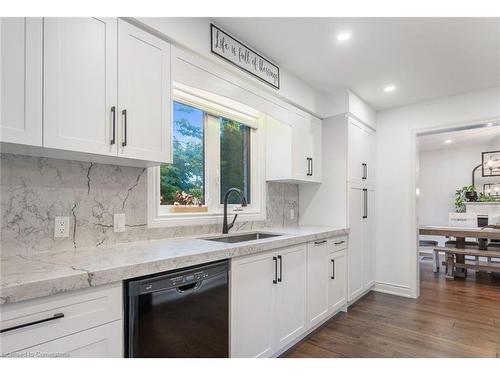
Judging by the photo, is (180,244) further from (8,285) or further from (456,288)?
(456,288)

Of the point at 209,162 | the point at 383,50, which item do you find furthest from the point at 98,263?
the point at 383,50

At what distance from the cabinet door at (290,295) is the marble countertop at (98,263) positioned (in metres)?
0.33

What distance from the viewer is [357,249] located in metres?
3.38

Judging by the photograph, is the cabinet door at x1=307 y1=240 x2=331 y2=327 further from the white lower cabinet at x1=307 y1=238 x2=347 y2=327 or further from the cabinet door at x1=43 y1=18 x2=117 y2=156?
the cabinet door at x1=43 y1=18 x2=117 y2=156

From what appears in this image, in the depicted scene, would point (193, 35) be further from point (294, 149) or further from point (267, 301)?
point (267, 301)

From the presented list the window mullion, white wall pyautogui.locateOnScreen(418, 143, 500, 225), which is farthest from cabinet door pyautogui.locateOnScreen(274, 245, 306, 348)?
white wall pyautogui.locateOnScreen(418, 143, 500, 225)

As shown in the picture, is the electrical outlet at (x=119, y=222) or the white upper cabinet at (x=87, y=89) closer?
the white upper cabinet at (x=87, y=89)

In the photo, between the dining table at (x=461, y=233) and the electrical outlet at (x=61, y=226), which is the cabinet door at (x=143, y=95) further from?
the dining table at (x=461, y=233)

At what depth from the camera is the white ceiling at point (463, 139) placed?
5.74 metres

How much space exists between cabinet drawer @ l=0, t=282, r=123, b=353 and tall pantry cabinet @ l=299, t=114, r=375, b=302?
2.60m

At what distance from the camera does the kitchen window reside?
229 centimetres

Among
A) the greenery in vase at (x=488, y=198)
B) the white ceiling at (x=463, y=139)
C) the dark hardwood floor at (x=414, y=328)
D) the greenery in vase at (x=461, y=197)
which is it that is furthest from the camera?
the greenery in vase at (x=461, y=197)

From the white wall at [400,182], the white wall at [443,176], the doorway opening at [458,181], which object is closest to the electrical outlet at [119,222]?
the white wall at [400,182]
